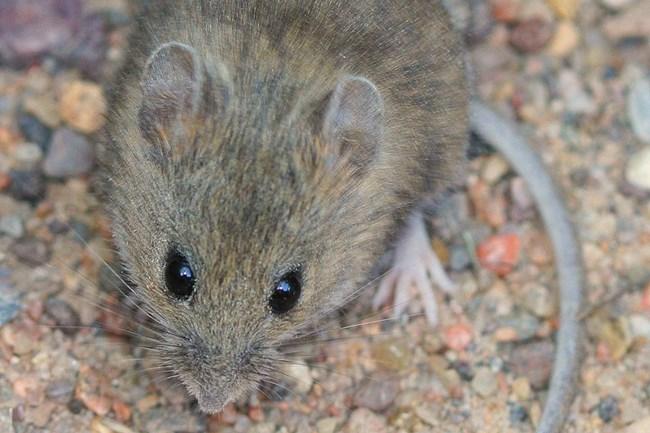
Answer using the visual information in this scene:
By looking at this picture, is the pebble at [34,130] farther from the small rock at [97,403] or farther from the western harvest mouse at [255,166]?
the small rock at [97,403]

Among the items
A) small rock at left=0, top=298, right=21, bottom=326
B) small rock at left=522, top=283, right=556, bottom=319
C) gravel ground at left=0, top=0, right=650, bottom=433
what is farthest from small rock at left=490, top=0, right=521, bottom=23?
small rock at left=0, top=298, right=21, bottom=326

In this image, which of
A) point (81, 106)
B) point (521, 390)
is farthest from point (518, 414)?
point (81, 106)

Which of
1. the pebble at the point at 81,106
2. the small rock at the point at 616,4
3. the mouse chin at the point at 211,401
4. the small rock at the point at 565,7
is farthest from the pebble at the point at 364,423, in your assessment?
the small rock at the point at 616,4

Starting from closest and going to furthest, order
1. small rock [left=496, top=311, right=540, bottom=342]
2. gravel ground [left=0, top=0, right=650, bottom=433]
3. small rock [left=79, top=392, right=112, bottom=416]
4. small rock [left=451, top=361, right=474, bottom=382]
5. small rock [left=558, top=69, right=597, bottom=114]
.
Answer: small rock [left=79, top=392, right=112, bottom=416] < gravel ground [left=0, top=0, right=650, bottom=433] < small rock [left=451, top=361, right=474, bottom=382] < small rock [left=496, top=311, right=540, bottom=342] < small rock [left=558, top=69, right=597, bottom=114]

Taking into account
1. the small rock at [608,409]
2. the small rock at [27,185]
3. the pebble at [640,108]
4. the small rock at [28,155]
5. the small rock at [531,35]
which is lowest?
the small rock at [608,409]

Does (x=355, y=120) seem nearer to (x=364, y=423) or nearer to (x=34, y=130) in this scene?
(x=364, y=423)

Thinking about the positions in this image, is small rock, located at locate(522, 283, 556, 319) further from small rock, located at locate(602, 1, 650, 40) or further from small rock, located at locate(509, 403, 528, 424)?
small rock, located at locate(602, 1, 650, 40)

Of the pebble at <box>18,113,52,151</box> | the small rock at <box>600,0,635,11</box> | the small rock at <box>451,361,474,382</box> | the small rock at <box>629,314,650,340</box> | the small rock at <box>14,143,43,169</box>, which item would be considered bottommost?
the small rock at <box>451,361,474,382</box>
